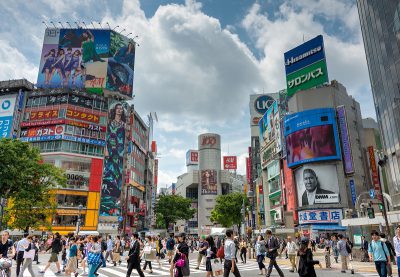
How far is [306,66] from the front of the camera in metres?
48.8

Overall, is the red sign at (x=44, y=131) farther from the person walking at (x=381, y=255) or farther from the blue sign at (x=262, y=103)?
the person walking at (x=381, y=255)

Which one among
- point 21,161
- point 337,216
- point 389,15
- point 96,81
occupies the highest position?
point 96,81

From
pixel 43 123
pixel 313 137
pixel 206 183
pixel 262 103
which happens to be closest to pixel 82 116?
pixel 43 123

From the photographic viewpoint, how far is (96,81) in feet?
186

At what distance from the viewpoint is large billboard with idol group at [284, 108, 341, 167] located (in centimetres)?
4250

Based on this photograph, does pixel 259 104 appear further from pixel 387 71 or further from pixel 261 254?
pixel 261 254

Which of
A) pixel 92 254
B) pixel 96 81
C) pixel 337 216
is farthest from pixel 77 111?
pixel 92 254

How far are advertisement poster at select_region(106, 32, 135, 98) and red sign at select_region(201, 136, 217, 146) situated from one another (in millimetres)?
46143

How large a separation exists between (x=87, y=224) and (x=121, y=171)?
10.0 m

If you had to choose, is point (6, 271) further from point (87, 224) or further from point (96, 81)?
point (96, 81)

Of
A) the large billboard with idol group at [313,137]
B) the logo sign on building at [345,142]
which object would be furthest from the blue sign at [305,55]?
the logo sign on building at [345,142]

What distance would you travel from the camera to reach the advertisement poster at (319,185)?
42.0 meters

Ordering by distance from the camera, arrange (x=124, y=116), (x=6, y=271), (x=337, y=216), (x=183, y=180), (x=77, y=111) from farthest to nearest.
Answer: (x=183, y=180)
(x=124, y=116)
(x=77, y=111)
(x=337, y=216)
(x=6, y=271)

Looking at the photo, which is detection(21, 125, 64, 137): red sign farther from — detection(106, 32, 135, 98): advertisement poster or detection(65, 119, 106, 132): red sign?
detection(106, 32, 135, 98): advertisement poster
